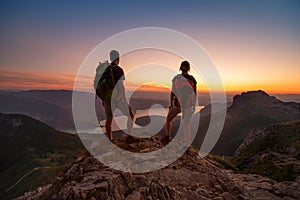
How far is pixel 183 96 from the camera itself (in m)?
9.84

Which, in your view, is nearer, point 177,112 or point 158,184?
point 158,184

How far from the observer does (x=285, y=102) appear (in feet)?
614

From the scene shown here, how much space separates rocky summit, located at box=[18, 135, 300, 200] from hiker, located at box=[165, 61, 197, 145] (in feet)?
4.53

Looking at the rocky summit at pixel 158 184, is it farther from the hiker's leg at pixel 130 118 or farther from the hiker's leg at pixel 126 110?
the hiker's leg at pixel 126 110

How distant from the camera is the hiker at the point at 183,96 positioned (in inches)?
385

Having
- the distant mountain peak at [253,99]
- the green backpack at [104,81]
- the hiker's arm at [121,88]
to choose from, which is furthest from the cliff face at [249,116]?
the green backpack at [104,81]

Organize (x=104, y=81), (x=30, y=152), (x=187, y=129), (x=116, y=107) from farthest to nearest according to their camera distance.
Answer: (x=30, y=152)
(x=187, y=129)
(x=116, y=107)
(x=104, y=81)

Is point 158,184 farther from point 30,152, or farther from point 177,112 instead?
point 30,152

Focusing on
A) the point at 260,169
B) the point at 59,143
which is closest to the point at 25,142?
the point at 59,143

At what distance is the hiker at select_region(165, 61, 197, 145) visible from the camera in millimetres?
9789

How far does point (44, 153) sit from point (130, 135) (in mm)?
177335

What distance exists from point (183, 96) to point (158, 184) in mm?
3750

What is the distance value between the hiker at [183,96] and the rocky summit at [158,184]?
4.53 ft

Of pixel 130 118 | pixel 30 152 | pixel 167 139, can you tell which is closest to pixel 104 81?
pixel 130 118
